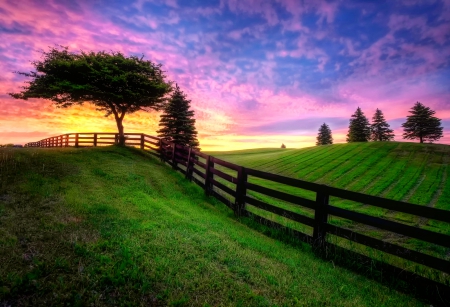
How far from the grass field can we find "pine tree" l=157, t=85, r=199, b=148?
10170 millimetres

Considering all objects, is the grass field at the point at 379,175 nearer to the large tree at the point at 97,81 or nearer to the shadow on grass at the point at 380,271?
the shadow on grass at the point at 380,271

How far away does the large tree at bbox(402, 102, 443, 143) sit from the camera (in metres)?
52.2

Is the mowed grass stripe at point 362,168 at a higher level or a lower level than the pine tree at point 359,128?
lower

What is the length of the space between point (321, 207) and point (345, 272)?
1512mm

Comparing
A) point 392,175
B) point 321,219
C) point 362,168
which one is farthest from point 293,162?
point 321,219

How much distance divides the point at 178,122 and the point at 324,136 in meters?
49.1

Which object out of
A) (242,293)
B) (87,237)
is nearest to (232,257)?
(242,293)

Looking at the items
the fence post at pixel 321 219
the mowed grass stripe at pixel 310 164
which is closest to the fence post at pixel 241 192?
the fence post at pixel 321 219

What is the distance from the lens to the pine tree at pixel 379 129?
57250mm

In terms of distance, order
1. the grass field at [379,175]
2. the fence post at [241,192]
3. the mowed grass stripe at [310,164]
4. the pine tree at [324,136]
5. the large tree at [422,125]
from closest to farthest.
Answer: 1. the fence post at [241,192]
2. the grass field at [379,175]
3. the mowed grass stripe at [310,164]
4. the large tree at [422,125]
5. the pine tree at [324,136]

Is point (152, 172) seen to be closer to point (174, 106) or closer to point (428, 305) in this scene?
point (428, 305)

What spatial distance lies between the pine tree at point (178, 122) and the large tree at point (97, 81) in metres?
5.86

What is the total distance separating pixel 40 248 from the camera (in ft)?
13.5

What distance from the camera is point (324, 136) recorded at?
2564 inches
